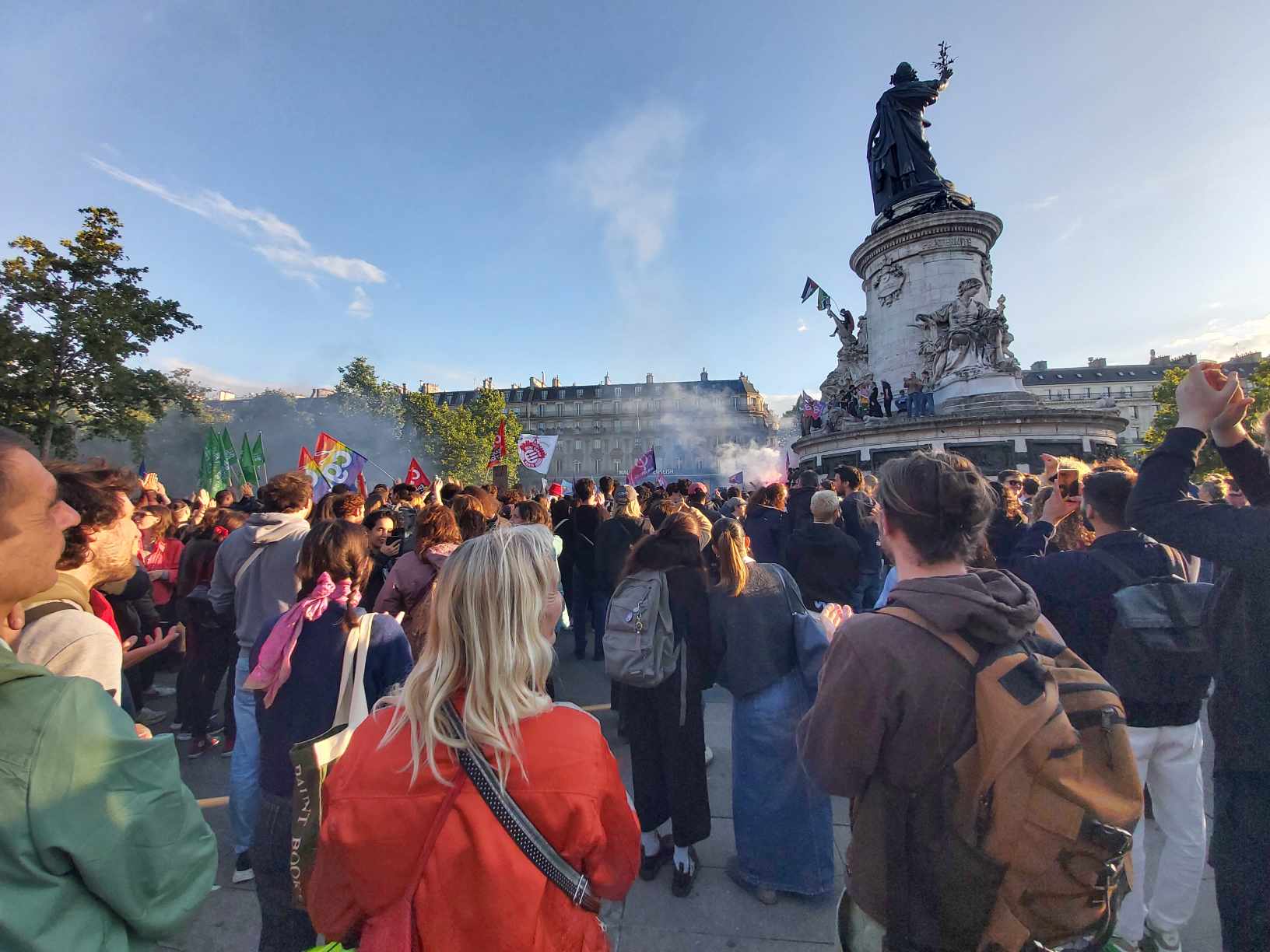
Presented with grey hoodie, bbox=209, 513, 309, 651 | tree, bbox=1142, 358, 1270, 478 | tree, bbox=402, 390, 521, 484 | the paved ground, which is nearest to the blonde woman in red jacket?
the paved ground

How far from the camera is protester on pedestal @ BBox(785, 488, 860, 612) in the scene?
17.4ft

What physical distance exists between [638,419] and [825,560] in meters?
72.1

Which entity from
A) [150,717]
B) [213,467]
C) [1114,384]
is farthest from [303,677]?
[1114,384]

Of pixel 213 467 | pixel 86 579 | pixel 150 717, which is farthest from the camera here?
pixel 213 467

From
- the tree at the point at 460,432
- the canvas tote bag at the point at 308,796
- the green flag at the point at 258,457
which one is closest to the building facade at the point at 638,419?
→ the tree at the point at 460,432

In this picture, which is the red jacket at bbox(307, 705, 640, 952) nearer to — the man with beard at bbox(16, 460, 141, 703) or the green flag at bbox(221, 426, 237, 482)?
the man with beard at bbox(16, 460, 141, 703)

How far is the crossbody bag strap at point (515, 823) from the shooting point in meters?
1.37

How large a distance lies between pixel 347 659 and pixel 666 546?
5.89 feet

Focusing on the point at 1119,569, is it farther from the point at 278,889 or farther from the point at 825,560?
the point at 278,889

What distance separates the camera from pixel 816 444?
22609mm

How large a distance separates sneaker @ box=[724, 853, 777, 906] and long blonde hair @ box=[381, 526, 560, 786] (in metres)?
2.46

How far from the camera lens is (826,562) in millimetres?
5363

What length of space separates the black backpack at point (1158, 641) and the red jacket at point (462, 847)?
2586 millimetres

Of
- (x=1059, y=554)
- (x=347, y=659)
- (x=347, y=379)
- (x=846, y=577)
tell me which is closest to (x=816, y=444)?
(x=846, y=577)
